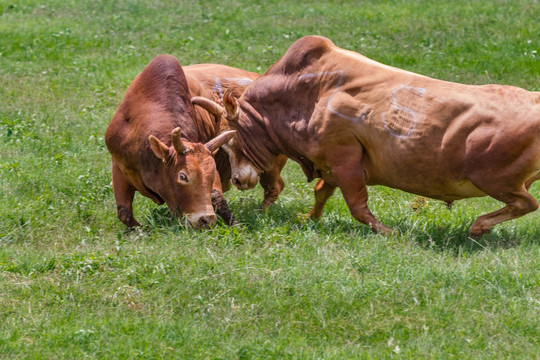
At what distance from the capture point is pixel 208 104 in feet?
30.8

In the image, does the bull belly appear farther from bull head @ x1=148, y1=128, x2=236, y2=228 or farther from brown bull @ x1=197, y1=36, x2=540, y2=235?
Answer: bull head @ x1=148, y1=128, x2=236, y2=228

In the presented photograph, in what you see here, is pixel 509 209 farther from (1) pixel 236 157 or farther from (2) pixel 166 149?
(2) pixel 166 149

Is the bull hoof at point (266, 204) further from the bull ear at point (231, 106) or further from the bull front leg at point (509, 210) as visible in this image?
the bull front leg at point (509, 210)

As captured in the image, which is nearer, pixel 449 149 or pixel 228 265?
pixel 228 265

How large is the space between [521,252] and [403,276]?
4.01ft

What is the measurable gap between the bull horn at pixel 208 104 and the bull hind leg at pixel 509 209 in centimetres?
292

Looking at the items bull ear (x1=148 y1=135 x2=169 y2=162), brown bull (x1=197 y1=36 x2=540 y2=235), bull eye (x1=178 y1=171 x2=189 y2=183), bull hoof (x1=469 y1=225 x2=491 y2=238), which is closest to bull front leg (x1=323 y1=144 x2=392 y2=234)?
brown bull (x1=197 y1=36 x2=540 y2=235)

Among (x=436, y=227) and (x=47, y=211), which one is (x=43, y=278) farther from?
(x=436, y=227)

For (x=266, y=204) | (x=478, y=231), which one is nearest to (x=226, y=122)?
(x=266, y=204)

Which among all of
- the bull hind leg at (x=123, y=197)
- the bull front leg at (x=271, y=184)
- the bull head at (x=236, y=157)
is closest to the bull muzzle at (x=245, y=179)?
the bull head at (x=236, y=157)

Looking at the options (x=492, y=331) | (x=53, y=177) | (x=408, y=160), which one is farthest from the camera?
(x=53, y=177)

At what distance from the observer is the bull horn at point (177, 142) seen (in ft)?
26.9

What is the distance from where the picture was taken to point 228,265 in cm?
718

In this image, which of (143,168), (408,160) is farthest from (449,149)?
(143,168)
